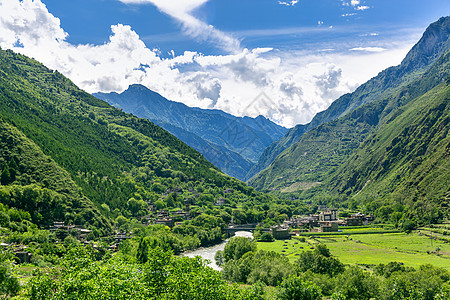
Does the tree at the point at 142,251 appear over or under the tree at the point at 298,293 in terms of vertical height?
under

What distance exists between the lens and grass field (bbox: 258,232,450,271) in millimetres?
99000

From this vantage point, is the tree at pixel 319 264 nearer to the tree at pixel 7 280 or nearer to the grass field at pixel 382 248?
the grass field at pixel 382 248

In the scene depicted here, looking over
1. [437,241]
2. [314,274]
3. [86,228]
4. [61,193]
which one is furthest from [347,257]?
[61,193]

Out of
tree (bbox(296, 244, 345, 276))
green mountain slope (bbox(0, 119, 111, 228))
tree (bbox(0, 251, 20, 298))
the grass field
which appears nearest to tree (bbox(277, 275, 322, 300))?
tree (bbox(296, 244, 345, 276))

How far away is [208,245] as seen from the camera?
513 feet

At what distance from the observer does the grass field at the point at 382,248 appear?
3898 inches

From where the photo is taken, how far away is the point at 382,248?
120938 millimetres

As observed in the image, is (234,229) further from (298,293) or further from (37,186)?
(298,293)

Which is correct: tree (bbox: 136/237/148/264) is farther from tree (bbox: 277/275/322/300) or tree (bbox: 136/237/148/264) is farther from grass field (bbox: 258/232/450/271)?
tree (bbox: 277/275/322/300)

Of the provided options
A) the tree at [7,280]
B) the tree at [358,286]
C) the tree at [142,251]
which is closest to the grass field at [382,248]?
the tree at [358,286]

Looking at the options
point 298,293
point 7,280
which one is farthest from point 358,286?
point 7,280

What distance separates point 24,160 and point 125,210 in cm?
5134

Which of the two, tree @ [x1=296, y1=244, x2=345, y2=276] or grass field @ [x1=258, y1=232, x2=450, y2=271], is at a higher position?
tree @ [x1=296, y1=244, x2=345, y2=276]

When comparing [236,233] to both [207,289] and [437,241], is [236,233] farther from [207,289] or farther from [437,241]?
[207,289]
